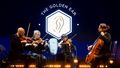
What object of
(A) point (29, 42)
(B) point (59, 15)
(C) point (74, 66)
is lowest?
(C) point (74, 66)

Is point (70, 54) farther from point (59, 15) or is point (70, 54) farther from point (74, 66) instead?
point (59, 15)

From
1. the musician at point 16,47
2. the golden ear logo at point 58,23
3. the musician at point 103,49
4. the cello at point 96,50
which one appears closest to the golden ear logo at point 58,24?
the golden ear logo at point 58,23

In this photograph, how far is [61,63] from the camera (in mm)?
12891

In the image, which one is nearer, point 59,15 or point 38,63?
point 38,63

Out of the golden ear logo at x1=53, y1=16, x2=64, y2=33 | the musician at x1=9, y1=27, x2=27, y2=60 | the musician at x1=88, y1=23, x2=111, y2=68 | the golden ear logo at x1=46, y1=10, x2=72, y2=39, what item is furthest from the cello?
the golden ear logo at x1=53, y1=16, x2=64, y2=33

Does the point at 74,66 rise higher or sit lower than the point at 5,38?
lower

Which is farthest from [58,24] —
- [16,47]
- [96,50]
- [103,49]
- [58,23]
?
[103,49]

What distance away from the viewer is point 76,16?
656 inches

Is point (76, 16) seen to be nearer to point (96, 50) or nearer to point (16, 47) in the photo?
point (16, 47)

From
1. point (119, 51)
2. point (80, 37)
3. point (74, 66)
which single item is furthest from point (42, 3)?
point (74, 66)

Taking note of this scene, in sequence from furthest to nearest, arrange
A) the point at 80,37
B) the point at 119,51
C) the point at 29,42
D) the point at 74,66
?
the point at 80,37 → the point at 119,51 → the point at 74,66 → the point at 29,42

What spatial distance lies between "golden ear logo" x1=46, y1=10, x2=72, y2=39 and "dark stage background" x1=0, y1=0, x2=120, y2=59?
0.58 feet

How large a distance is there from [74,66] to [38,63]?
5.13ft

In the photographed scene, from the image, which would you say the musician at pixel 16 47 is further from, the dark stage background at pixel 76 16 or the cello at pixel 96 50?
the dark stage background at pixel 76 16
